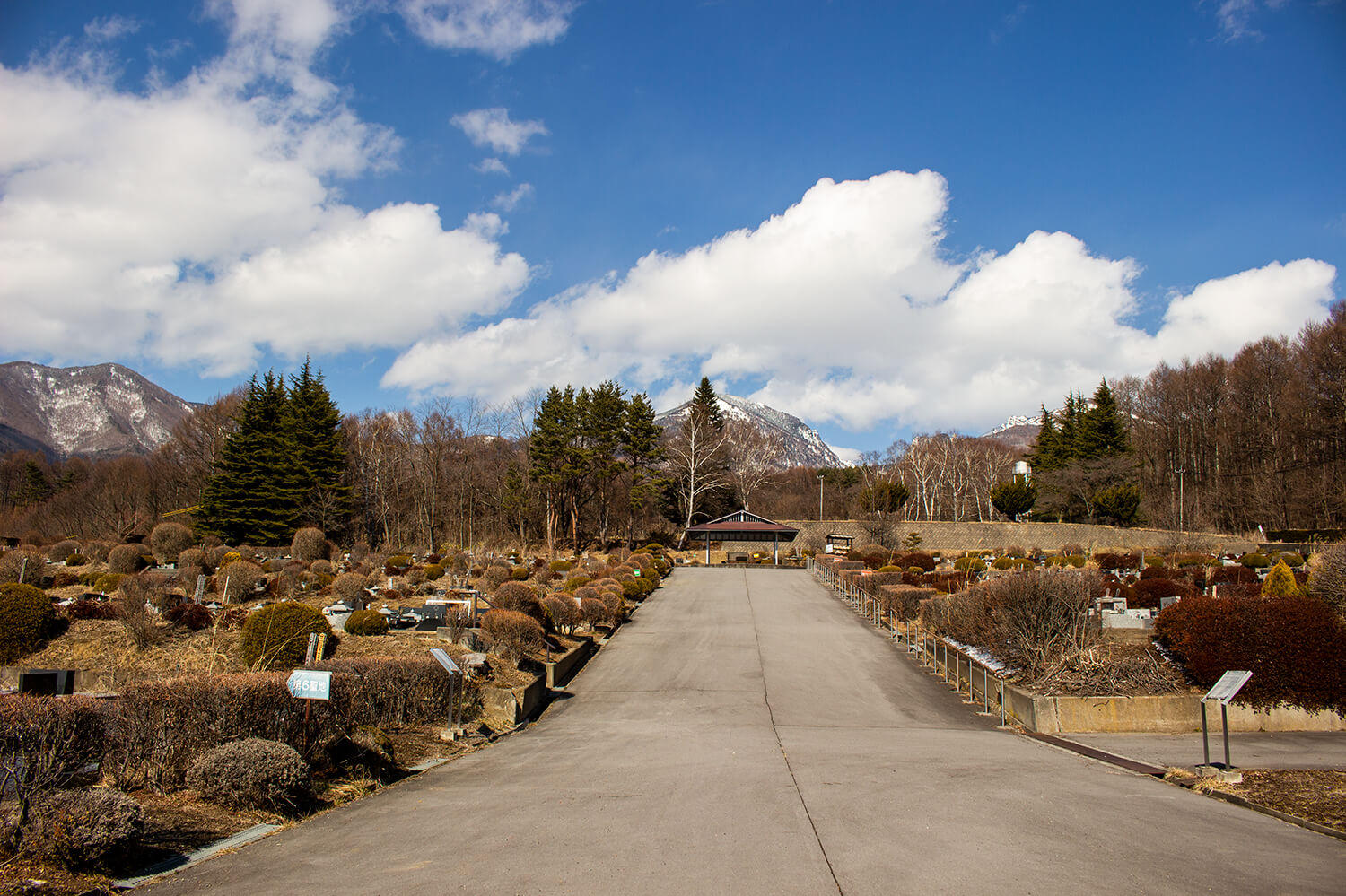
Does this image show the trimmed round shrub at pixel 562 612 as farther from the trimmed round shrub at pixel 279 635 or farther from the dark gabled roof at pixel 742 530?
the dark gabled roof at pixel 742 530

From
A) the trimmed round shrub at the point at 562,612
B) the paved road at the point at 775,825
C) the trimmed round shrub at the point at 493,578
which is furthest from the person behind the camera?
the trimmed round shrub at the point at 493,578

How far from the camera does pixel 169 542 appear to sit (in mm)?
31406

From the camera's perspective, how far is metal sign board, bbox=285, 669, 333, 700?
22.4 ft

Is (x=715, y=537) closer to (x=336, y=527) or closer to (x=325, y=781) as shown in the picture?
(x=336, y=527)

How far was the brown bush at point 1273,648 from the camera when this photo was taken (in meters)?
11.8

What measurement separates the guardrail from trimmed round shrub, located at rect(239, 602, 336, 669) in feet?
39.4

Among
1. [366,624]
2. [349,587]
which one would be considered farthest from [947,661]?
[349,587]

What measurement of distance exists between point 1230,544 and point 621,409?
127 feet

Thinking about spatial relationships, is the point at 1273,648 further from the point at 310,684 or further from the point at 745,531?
the point at 745,531

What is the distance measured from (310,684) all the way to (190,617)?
Result: 489 inches

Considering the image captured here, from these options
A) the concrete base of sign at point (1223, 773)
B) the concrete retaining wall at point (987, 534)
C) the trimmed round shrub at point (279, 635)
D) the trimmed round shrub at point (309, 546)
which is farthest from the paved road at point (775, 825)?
the concrete retaining wall at point (987, 534)

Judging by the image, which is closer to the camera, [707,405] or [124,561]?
[124,561]

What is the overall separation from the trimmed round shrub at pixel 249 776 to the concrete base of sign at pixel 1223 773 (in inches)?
385

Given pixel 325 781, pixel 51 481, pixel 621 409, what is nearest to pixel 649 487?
pixel 621 409
